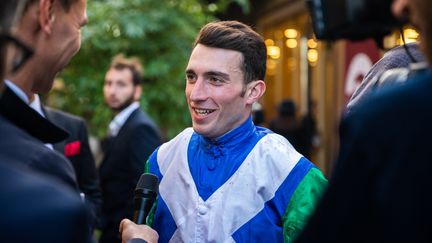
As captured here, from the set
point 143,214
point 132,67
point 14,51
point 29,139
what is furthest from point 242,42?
point 132,67

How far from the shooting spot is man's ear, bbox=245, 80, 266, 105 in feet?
12.1

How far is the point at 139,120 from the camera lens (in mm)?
6551

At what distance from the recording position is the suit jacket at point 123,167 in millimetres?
6176

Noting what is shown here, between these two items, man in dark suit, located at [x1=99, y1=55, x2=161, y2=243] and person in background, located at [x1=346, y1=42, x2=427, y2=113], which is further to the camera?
man in dark suit, located at [x1=99, y1=55, x2=161, y2=243]

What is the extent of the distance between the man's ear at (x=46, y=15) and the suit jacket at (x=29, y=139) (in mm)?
207

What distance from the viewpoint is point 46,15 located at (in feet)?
7.21

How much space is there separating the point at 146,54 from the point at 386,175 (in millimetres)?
7131

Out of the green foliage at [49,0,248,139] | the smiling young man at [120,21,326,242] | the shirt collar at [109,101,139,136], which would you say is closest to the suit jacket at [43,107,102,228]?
the shirt collar at [109,101,139,136]

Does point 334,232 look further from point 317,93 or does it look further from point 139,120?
point 317,93

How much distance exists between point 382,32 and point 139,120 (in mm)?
4446

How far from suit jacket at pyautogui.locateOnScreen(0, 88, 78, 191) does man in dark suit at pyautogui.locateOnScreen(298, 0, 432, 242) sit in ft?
2.26

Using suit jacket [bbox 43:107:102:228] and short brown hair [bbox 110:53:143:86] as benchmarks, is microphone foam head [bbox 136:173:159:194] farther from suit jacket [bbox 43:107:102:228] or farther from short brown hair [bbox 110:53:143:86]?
short brown hair [bbox 110:53:143:86]

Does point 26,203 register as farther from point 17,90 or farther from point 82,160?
point 82,160

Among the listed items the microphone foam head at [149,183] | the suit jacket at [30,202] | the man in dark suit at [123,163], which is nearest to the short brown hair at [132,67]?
the man in dark suit at [123,163]
